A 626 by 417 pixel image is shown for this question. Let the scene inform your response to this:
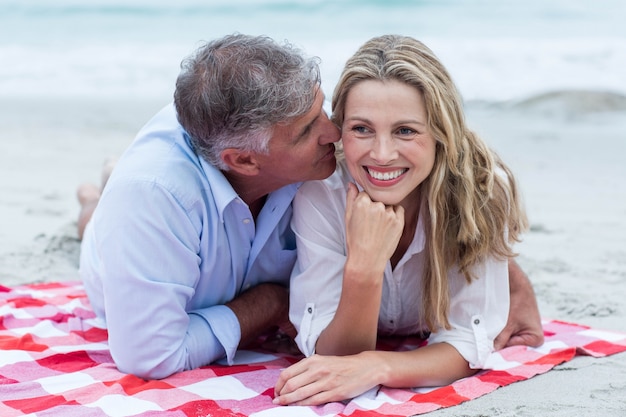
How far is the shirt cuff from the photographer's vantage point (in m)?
3.08

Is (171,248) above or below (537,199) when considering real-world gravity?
above

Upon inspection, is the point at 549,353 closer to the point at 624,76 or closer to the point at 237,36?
the point at 237,36

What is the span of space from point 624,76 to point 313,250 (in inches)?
417

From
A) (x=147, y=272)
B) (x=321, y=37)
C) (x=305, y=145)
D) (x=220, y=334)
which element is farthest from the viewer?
(x=321, y=37)

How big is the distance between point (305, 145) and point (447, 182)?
531 mm

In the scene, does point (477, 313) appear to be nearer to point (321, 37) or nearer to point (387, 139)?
point (387, 139)

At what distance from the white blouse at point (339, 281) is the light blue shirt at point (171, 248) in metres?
0.16

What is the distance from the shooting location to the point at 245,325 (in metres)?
3.18

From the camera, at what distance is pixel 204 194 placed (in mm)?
3006

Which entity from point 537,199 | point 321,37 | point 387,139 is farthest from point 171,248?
point 321,37

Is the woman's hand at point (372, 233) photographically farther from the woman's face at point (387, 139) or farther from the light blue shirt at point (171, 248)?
the light blue shirt at point (171, 248)

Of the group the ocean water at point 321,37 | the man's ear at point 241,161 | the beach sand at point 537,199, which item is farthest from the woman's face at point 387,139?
the ocean water at point 321,37

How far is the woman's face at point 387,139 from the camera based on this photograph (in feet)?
9.00

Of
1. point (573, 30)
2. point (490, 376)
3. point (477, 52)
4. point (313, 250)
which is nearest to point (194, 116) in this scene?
point (313, 250)
